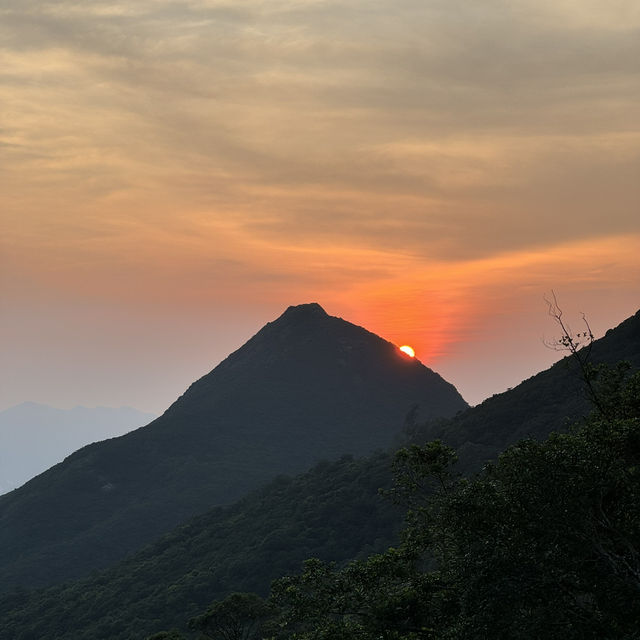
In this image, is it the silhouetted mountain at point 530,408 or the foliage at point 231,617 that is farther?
the silhouetted mountain at point 530,408

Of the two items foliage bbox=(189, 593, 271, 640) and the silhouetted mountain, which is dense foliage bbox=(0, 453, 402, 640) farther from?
foliage bbox=(189, 593, 271, 640)

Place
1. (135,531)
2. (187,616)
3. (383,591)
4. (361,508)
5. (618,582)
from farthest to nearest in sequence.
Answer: (135,531) < (361,508) < (187,616) < (383,591) < (618,582)

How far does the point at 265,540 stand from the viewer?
389 feet

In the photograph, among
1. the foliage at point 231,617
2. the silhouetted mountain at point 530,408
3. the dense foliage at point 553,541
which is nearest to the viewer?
the dense foliage at point 553,541

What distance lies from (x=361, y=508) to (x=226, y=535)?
27.2 m

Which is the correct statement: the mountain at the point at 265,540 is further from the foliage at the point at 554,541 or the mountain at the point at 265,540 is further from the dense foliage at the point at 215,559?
the foliage at the point at 554,541

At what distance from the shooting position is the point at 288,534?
394 ft

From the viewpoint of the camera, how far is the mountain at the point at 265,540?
342 ft

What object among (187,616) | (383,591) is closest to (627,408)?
(383,591)

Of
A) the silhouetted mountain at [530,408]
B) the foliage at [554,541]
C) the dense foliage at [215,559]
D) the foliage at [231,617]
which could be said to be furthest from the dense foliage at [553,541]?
the dense foliage at [215,559]

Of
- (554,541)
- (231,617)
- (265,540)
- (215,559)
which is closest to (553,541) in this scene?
(554,541)

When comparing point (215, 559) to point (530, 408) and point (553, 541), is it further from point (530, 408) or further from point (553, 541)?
point (553, 541)

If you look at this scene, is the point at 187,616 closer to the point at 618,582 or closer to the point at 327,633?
the point at 327,633

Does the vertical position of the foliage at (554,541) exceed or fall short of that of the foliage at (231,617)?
it exceeds it
